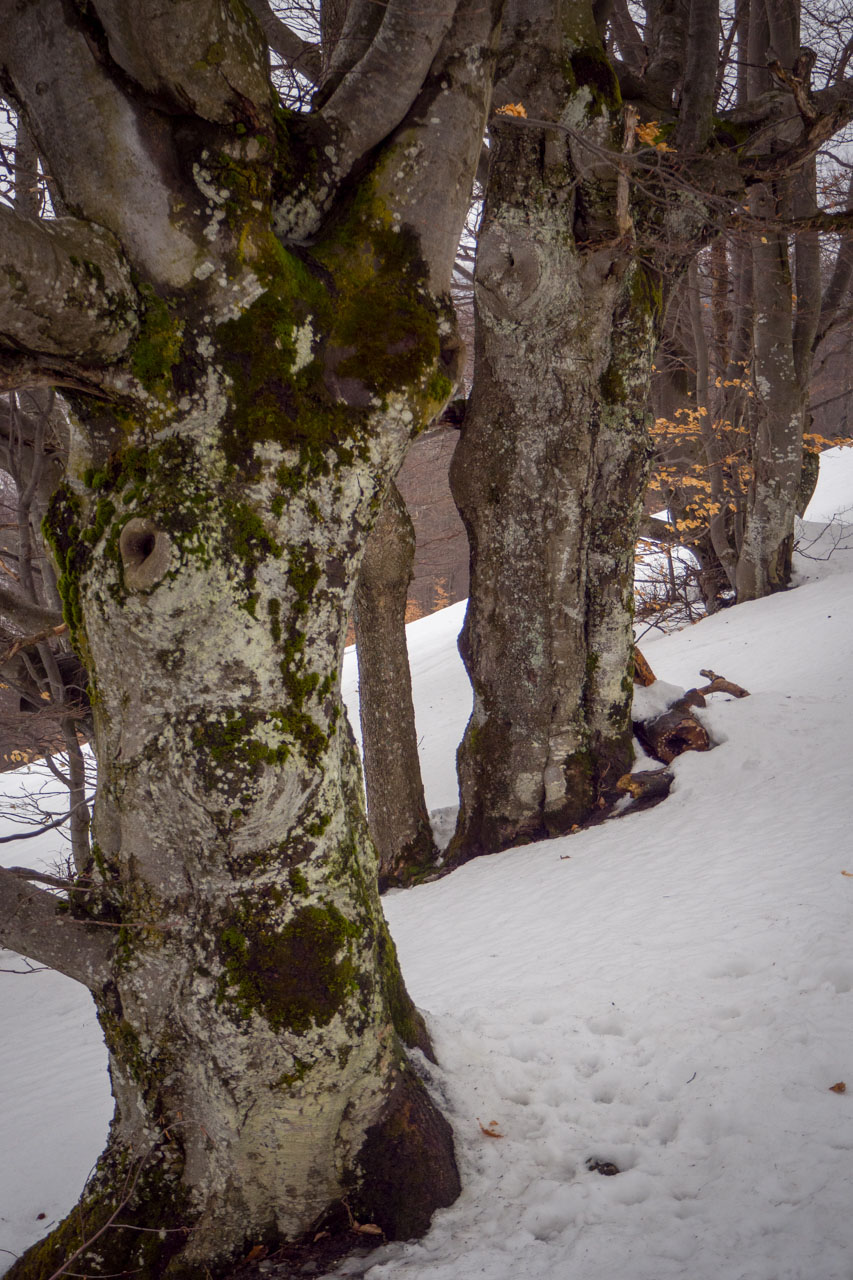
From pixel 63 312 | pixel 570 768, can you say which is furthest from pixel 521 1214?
pixel 570 768

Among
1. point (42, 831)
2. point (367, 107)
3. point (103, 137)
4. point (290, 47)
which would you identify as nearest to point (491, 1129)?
point (103, 137)

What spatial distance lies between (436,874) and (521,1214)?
336 centimetres

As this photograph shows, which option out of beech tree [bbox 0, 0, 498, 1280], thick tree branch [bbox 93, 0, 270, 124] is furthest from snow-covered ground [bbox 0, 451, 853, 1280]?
thick tree branch [bbox 93, 0, 270, 124]

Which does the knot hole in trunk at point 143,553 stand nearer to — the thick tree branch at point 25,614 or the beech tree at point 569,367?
the beech tree at point 569,367

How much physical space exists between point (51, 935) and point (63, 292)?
5.75 feet

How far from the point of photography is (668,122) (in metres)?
5.26

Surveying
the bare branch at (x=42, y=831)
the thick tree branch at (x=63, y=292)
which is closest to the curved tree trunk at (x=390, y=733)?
the bare branch at (x=42, y=831)

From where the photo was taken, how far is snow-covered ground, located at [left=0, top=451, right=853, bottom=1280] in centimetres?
219

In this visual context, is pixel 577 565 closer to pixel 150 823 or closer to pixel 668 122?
pixel 668 122

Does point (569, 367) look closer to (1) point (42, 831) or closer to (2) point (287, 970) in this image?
(2) point (287, 970)

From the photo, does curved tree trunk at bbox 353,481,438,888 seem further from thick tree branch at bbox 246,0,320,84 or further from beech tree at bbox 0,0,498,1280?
beech tree at bbox 0,0,498,1280

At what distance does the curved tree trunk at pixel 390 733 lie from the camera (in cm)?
568

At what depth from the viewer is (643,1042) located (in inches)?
115

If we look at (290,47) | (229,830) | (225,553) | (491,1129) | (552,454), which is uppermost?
(290,47)
